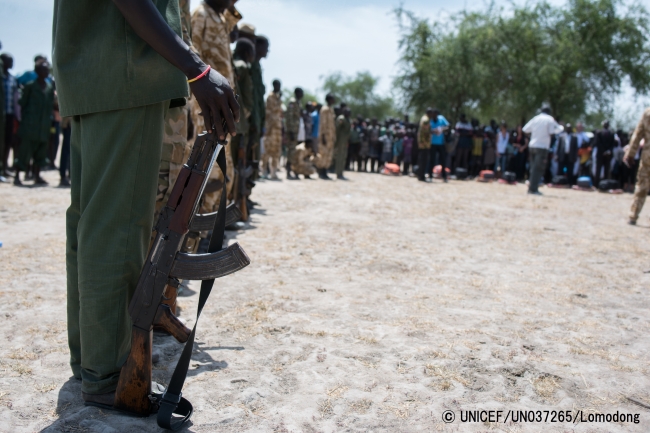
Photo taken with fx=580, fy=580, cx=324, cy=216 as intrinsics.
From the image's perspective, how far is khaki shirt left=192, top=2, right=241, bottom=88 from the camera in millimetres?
4426

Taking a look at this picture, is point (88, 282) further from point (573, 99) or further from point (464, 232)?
point (573, 99)

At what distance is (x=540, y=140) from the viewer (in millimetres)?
13680

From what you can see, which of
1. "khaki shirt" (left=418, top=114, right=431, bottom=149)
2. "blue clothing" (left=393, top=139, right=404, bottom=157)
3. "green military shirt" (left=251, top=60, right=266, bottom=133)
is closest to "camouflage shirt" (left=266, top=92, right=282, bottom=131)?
"khaki shirt" (left=418, top=114, right=431, bottom=149)

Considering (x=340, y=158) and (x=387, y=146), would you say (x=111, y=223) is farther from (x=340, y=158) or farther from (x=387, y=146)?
(x=387, y=146)

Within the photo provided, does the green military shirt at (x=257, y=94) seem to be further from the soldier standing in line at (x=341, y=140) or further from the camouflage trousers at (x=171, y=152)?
the soldier standing in line at (x=341, y=140)

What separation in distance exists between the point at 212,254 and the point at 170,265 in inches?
6.4

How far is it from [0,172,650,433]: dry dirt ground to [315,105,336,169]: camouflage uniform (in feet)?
29.4

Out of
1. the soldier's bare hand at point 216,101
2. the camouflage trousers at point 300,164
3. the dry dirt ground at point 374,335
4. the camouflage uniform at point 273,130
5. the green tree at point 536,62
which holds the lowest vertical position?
the dry dirt ground at point 374,335

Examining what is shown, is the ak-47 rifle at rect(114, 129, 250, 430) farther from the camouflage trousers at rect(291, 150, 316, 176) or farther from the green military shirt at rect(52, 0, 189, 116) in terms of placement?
the camouflage trousers at rect(291, 150, 316, 176)

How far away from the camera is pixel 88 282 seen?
203 cm

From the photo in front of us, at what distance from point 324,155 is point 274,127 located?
2827 millimetres

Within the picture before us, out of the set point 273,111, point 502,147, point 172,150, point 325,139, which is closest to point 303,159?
point 325,139

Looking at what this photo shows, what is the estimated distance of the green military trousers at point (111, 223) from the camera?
2018mm

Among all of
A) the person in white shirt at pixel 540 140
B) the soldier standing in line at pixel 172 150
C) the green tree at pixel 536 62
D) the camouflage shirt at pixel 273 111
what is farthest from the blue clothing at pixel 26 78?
the green tree at pixel 536 62
